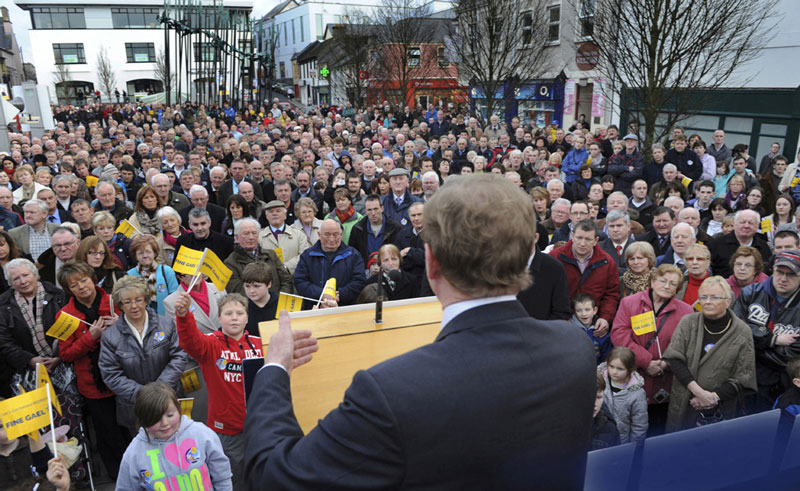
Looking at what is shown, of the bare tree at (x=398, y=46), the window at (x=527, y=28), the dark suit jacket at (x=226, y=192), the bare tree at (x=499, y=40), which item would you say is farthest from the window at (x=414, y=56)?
the dark suit jacket at (x=226, y=192)

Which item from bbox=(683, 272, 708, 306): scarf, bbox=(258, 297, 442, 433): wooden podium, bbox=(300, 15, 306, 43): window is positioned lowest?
bbox=(683, 272, 708, 306): scarf

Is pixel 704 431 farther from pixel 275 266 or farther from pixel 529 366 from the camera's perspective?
pixel 275 266

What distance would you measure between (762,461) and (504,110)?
1873 cm

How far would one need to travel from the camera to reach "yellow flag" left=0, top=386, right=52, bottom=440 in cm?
304

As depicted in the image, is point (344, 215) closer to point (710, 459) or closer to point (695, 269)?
point (695, 269)

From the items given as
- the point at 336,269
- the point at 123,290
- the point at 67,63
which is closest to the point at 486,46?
the point at 336,269

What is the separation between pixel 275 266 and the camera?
19.1 feet

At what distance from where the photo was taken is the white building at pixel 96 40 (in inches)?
2176

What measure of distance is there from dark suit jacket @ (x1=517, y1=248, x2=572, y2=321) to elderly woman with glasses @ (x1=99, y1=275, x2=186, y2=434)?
2.70 metres

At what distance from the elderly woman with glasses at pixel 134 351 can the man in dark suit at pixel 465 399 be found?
3.23m

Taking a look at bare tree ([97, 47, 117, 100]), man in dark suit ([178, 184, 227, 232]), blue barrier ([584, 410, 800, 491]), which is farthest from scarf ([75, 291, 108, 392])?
bare tree ([97, 47, 117, 100])

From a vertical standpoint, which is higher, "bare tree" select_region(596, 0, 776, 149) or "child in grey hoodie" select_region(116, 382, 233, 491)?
"bare tree" select_region(596, 0, 776, 149)

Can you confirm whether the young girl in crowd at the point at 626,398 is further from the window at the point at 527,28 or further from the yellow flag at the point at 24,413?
the window at the point at 527,28

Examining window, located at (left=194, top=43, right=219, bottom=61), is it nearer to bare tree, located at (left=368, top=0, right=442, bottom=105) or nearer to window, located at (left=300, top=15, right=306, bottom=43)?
bare tree, located at (left=368, top=0, right=442, bottom=105)
